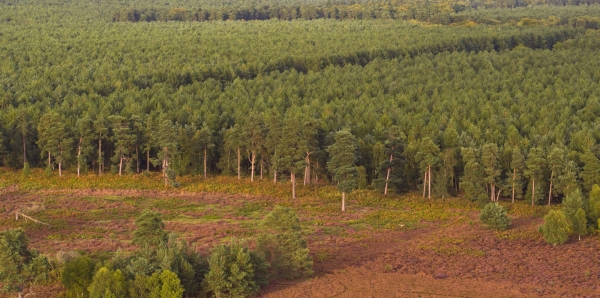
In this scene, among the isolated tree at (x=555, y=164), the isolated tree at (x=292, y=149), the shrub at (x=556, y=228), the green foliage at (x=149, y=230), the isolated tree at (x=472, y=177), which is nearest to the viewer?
the green foliage at (x=149, y=230)

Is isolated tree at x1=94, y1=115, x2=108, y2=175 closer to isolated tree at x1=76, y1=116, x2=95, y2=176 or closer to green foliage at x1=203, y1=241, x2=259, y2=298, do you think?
isolated tree at x1=76, y1=116, x2=95, y2=176

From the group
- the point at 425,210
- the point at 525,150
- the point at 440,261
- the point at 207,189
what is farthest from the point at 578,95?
the point at 440,261

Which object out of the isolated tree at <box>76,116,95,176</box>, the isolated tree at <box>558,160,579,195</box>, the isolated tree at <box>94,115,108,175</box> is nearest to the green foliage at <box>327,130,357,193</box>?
the isolated tree at <box>558,160,579,195</box>

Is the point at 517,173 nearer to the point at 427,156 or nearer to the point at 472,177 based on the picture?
the point at 472,177

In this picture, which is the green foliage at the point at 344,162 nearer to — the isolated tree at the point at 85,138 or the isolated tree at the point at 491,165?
the isolated tree at the point at 491,165

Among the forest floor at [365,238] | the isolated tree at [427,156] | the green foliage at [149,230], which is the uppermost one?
the isolated tree at [427,156]

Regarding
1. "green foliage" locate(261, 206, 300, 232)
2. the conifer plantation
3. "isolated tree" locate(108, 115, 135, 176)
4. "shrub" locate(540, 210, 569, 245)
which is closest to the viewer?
the conifer plantation

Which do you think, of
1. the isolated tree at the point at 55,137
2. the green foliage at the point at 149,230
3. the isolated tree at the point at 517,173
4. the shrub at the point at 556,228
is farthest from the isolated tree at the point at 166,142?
the shrub at the point at 556,228

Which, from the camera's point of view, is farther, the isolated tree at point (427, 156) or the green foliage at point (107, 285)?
the isolated tree at point (427, 156)
